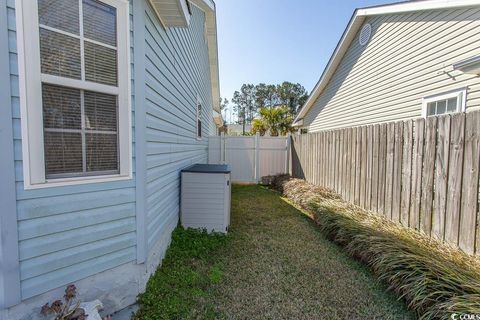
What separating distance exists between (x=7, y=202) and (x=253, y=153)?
9.09 meters

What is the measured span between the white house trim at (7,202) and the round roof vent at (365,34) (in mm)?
8830

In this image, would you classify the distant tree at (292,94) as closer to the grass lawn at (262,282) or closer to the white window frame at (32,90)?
the grass lawn at (262,282)

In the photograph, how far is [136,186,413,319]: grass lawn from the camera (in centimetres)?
244

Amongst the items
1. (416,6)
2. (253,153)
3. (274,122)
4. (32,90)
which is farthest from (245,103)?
(32,90)

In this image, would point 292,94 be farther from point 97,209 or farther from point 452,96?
point 97,209

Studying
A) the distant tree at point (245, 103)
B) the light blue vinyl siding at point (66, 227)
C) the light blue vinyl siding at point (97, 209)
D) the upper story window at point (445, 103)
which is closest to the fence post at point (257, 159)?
the upper story window at point (445, 103)

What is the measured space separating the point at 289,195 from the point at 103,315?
6.03 metres

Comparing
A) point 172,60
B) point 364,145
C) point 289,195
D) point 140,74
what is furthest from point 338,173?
point 140,74

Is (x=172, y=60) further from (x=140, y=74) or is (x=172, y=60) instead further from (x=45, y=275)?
(x=45, y=275)

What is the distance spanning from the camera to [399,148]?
3848 mm

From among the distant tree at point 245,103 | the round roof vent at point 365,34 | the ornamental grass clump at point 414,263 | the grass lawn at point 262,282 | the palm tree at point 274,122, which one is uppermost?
the distant tree at point 245,103

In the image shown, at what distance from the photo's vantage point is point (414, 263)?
2.60m

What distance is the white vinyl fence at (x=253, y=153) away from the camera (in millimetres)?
10461

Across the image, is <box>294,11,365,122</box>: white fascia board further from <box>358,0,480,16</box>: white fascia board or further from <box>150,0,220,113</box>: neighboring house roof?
<box>150,0,220,113</box>: neighboring house roof
